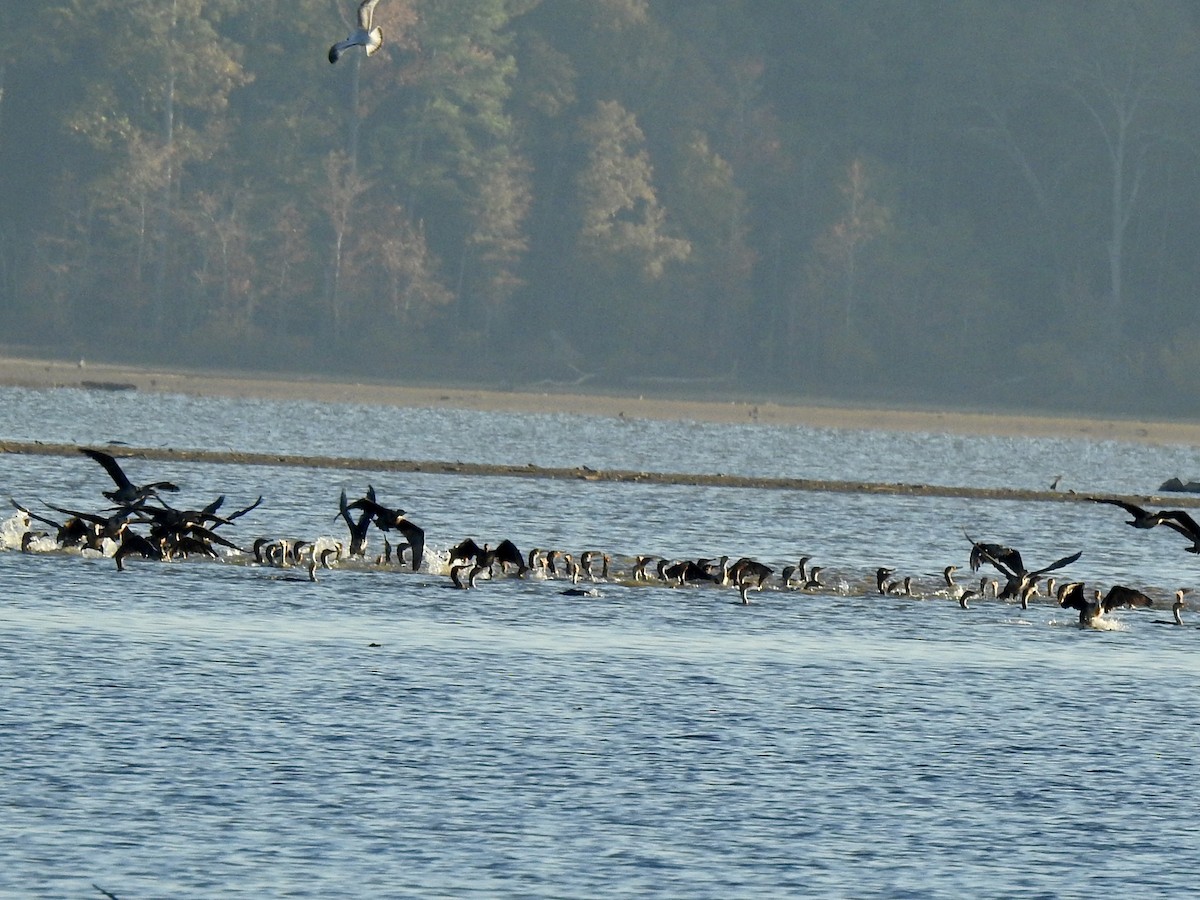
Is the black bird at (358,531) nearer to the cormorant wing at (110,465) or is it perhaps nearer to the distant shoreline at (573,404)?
the cormorant wing at (110,465)

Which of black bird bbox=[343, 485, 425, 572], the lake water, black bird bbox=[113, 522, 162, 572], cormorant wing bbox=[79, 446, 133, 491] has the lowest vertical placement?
the lake water

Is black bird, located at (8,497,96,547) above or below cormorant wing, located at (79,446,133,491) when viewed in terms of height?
below

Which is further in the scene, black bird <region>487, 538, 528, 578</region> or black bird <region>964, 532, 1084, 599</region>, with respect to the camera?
black bird <region>964, 532, 1084, 599</region>

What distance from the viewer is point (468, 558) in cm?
2661

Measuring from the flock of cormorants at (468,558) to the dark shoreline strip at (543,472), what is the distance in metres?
14.5

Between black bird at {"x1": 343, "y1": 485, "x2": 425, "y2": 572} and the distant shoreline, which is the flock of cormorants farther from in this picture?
the distant shoreline

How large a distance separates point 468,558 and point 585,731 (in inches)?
358

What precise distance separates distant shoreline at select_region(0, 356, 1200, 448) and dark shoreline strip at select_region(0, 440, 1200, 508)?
29.8m

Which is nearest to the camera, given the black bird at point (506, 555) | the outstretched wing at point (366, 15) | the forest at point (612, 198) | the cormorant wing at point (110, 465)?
the black bird at point (506, 555)

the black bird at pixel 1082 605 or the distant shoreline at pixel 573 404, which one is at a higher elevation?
the distant shoreline at pixel 573 404

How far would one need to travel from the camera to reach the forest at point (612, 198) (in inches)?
3435

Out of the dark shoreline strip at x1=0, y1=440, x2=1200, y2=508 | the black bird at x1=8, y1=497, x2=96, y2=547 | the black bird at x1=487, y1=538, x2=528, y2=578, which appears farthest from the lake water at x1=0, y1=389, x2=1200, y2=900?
the dark shoreline strip at x1=0, y1=440, x2=1200, y2=508

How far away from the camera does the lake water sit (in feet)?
43.9

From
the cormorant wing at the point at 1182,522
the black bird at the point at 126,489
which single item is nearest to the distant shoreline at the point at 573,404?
the black bird at the point at 126,489
